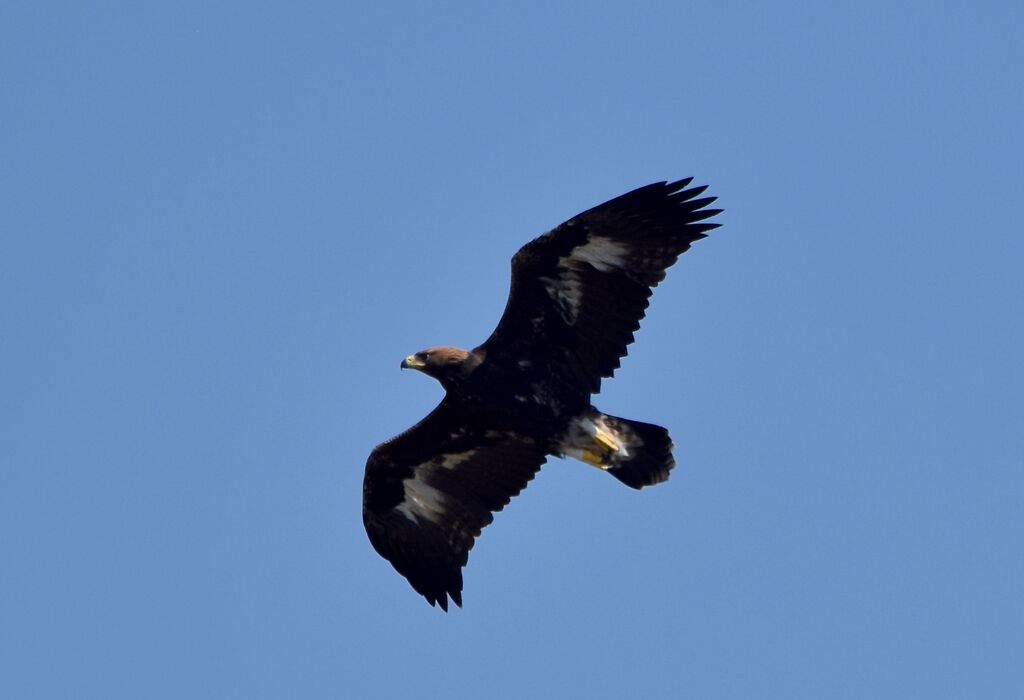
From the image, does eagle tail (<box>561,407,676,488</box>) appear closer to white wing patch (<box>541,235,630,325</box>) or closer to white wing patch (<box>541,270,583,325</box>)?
white wing patch (<box>541,270,583,325</box>)

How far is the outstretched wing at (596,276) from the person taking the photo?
17.3 metres

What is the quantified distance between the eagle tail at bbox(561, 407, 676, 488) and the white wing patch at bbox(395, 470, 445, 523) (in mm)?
1832

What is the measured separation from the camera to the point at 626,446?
17.6 meters

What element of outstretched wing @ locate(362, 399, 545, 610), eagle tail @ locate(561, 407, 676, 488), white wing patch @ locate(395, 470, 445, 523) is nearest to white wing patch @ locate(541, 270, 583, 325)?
eagle tail @ locate(561, 407, 676, 488)

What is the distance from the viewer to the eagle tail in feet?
57.7

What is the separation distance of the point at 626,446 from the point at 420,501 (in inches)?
95.5

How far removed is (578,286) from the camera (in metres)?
17.5

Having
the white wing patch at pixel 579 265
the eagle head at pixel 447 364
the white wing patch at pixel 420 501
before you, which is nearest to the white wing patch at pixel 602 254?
the white wing patch at pixel 579 265

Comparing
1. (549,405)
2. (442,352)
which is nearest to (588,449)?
(549,405)

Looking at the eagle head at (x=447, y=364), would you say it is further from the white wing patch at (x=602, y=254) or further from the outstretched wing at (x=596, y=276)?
the white wing patch at (x=602, y=254)

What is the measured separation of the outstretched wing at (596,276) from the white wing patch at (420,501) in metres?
1.85

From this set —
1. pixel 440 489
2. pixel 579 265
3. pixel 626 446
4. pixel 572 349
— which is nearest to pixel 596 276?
pixel 579 265

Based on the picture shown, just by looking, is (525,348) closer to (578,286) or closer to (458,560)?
(578,286)

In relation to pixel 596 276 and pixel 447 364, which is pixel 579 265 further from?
pixel 447 364
